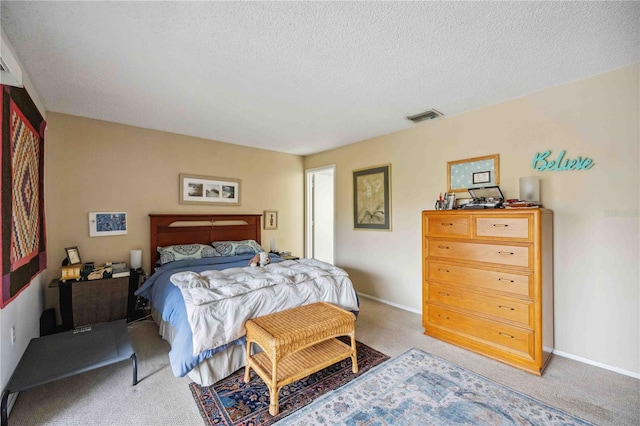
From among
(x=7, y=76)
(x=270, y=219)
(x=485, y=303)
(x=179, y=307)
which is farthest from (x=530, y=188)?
(x=7, y=76)

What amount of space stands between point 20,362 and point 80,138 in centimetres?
252

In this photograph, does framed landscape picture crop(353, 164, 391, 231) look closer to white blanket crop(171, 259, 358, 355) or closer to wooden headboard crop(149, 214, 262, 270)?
white blanket crop(171, 259, 358, 355)

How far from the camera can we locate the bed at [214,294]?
6.82 feet

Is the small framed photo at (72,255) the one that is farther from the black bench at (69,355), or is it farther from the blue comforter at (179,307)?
the black bench at (69,355)

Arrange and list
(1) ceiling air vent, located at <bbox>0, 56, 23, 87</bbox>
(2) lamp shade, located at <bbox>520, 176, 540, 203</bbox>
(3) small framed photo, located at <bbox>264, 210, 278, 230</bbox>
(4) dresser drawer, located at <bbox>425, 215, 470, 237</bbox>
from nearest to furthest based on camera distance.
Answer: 1. (1) ceiling air vent, located at <bbox>0, 56, 23, 87</bbox>
2. (2) lamp shade, located at <bbox>520, 176, 540, 203</bbox>
3. (4) dresser drawer, located at <bbox>425, 215, 470, 237</bbox>
4. (3) small framed photo, located at <bbox>264, 210, 278, 230</bbox>

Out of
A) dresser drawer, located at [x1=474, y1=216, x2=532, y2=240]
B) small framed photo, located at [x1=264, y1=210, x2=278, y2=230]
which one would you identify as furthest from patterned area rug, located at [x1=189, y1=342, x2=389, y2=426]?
small framed photo, located at [x1=264, y1=210, x2=278, y2=230]

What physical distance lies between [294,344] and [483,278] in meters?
1.88

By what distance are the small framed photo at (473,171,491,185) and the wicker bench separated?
2108mm

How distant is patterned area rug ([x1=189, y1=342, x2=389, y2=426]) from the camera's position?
1.83 metres

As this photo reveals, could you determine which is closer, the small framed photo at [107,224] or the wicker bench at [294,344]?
the wicker bench at [294,344]

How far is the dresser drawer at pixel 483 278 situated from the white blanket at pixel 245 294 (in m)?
0.95

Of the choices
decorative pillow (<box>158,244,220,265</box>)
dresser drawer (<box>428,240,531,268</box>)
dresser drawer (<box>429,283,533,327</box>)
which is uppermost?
Answer: dresser drawer (<box>428,240,531,268</box>)

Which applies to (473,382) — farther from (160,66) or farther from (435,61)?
(160,66)

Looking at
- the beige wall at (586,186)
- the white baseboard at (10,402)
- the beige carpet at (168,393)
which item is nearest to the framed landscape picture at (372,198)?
the beige wall at (586,186)
